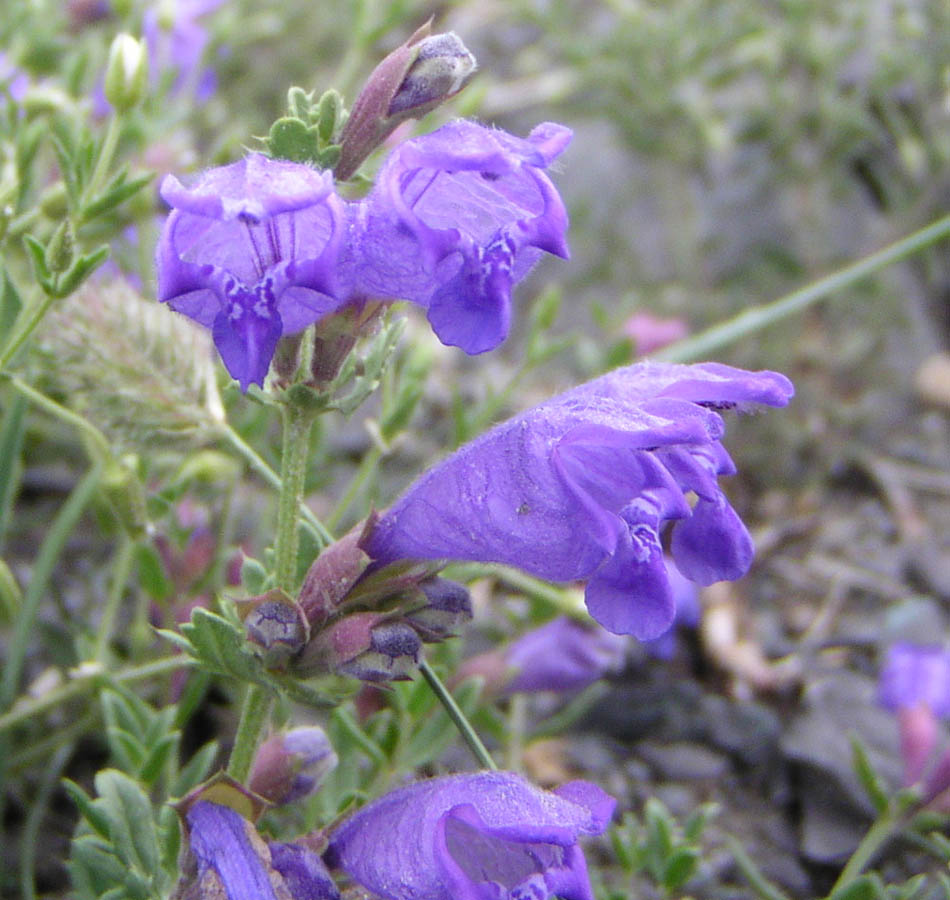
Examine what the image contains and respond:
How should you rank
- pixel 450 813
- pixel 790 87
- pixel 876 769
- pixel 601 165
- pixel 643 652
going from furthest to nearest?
pixel 601 165, pixel 790 87, pixel 643 652, pixel 876 769, pixel 450 813

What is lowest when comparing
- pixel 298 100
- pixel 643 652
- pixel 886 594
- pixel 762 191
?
pixel 886 594

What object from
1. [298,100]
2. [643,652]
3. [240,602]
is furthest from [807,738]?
[298,100]

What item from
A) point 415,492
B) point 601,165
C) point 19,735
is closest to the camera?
point 415,492

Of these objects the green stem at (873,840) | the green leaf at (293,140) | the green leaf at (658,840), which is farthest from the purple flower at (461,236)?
the green stem at (873,840)

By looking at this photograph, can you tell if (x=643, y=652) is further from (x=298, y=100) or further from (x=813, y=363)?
(x=298, y=100)

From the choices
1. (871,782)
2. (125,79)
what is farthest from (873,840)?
(125,79)

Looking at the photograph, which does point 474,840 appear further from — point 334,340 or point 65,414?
point 65,414
